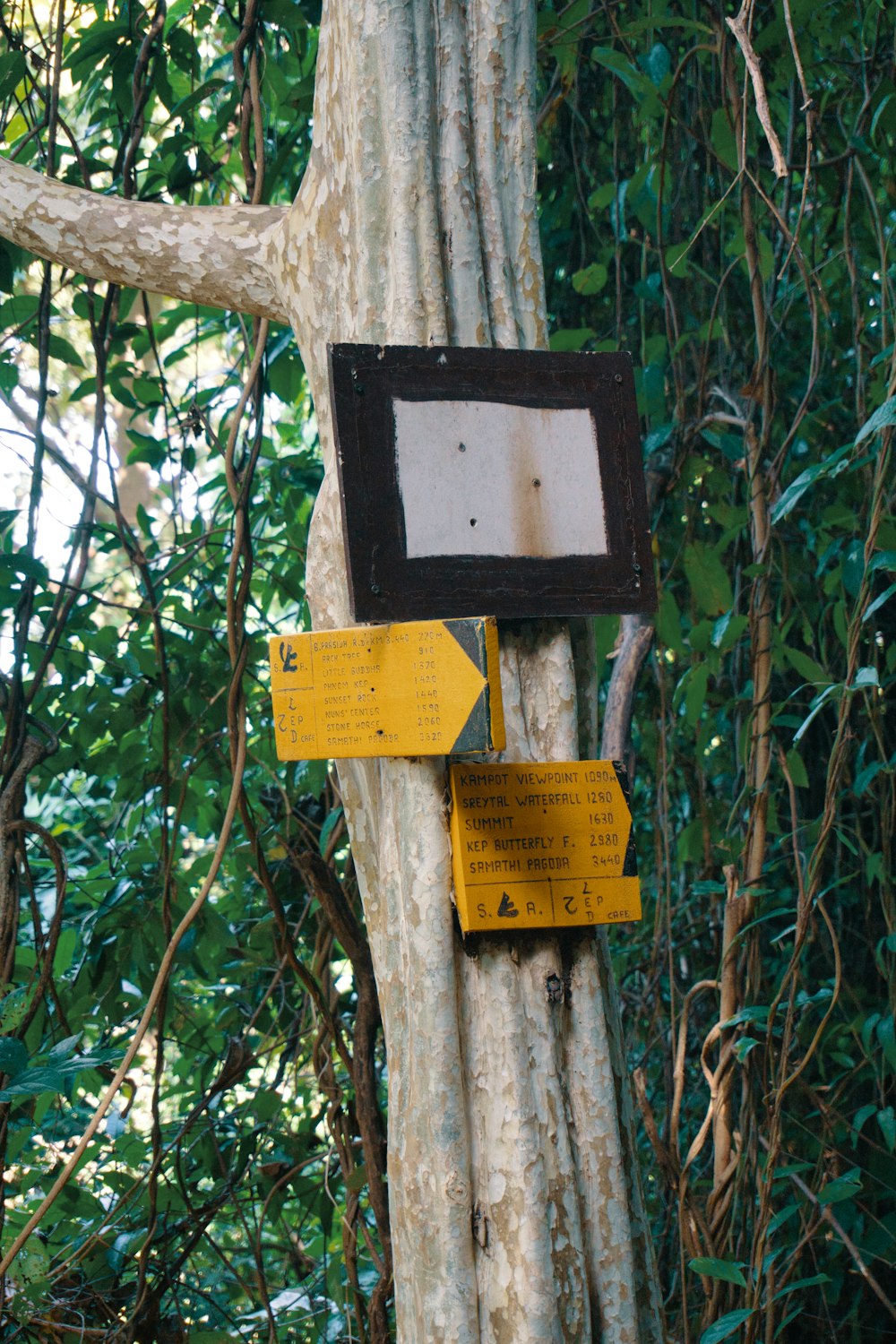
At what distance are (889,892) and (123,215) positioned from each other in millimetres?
1512

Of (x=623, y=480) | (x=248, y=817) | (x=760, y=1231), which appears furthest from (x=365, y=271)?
(x=760, y=1231)

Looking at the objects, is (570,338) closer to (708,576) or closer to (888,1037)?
(708,576)

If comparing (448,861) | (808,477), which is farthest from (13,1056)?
(808,477)

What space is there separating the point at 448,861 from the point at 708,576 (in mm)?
1141

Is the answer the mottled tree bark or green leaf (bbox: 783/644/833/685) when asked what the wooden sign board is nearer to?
the mottled tree bark

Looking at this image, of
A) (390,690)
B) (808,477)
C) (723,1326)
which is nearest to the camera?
(390,690)

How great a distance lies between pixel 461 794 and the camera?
0.95m

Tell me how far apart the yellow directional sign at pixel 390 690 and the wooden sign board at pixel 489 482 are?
37 mm

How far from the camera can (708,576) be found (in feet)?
6.43

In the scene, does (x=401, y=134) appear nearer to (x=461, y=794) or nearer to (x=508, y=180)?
(x=508, y=180)

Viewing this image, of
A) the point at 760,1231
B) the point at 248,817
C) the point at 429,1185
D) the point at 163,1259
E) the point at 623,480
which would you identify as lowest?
the point at 163,1259

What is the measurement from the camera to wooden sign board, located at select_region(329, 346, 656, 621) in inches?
36.9

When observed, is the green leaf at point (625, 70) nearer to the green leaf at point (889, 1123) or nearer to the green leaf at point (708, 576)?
the green leaf at point (708, 576)

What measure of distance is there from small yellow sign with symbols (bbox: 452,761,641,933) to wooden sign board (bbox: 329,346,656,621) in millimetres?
144
